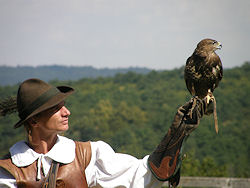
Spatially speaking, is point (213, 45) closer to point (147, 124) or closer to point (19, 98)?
point (19, 98)

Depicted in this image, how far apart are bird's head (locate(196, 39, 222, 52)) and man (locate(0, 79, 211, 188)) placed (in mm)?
601

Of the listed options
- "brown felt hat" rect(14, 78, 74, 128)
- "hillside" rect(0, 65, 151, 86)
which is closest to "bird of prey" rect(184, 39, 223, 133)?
"brown felt hat" rect(14, 78, 74, 128)

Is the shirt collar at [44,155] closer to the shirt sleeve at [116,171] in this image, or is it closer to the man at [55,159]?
the man at [55,159]

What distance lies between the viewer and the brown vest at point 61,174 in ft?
7.86

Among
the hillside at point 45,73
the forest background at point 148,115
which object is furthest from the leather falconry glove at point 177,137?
the forest background at point 148,115

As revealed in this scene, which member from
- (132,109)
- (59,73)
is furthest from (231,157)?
(59,73)

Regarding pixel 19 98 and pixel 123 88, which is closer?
pixel 19 98

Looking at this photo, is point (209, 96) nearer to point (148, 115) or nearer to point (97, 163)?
point (97, 163)

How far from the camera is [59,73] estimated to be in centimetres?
6406

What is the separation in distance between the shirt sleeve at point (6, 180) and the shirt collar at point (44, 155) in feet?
0.23

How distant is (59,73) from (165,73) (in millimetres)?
25680

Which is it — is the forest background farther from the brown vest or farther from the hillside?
the brown vest

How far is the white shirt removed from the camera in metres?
2.41

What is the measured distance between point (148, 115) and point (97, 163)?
30.2 metres
